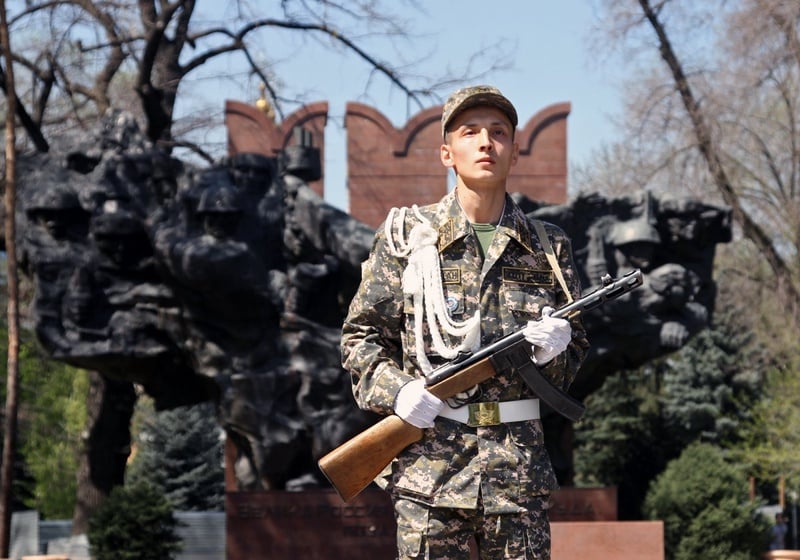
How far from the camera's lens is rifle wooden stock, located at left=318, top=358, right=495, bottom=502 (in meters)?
3.72

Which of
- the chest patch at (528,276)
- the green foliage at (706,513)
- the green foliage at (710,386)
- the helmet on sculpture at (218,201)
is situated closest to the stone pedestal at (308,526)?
the helmet on sculpture at (218,201)

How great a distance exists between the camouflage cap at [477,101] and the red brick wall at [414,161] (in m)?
9.23

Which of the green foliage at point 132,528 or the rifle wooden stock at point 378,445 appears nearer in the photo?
the rifle wooden stock at point 378,445

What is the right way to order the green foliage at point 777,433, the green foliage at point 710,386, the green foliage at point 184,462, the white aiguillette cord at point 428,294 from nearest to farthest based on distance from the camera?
the white aiguillette cord at point 428,294 < the green foliage at point 777,433 < the green foliage at point 710,386 < the green foliage at point 184,462

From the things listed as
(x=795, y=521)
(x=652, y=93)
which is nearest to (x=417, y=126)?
(x=652, y=93)

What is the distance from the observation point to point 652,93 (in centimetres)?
1477

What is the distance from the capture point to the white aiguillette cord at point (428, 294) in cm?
381

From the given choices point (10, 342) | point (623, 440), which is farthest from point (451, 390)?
point (623, 440)

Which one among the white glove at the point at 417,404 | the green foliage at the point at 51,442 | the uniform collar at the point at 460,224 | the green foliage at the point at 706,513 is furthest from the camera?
the green foliage at the point at 51,442

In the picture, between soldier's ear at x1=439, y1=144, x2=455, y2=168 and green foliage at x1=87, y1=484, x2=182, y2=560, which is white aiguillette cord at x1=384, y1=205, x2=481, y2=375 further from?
green foliage at x1=87, y1=484, x2=182, y2=560

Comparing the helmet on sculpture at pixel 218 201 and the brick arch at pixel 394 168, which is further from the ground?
the brick arch at pixel 394 168

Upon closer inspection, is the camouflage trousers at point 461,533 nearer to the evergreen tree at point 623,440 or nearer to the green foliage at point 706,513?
the green foliage at point 706,513

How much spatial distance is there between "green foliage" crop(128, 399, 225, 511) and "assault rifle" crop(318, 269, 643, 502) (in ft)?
60.7

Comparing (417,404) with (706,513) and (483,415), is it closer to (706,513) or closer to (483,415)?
(483,415)
